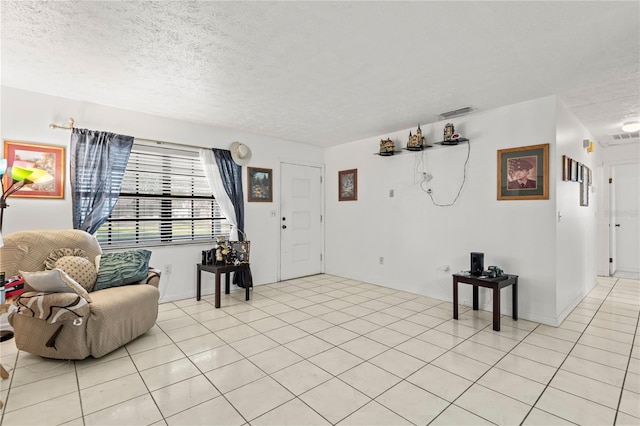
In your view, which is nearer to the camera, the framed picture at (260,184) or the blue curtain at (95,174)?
the blue curtain at (95,174)

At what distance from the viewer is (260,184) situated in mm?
5039

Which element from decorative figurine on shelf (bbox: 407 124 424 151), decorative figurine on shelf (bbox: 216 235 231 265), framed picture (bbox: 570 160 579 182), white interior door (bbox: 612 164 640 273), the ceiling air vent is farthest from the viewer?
white interior door (bbox: 612 164 640 273)

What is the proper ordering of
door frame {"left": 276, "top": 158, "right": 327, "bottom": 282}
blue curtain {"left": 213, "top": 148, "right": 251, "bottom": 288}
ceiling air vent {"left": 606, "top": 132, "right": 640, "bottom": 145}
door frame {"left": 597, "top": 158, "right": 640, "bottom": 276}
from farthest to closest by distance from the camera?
1. door frame {"left": 597, "top": 158, "right": 640, "bottom": 276}
2. door frame {"left": 276, "top": 158, "right": 327, "bottom": 282}
3. ceiling air vent {"left": 606, "top": 132, "right": 640, "bottom": 145}
4. blue curtain {"left": 213, "top": 148, "right": 251, "bottom": 288}

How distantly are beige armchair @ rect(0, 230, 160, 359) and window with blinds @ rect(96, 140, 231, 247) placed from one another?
860 millimetres

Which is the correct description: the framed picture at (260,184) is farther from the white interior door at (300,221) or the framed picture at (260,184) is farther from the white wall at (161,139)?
the white interior door at (300,221)

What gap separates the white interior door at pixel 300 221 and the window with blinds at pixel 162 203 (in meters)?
1.19

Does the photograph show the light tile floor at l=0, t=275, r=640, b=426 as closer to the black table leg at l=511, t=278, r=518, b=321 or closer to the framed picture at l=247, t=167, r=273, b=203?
the black table leg at l=511, t=278, r=518, b=321

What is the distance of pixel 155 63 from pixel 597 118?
5.07 metres

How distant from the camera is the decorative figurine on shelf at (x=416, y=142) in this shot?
429cm

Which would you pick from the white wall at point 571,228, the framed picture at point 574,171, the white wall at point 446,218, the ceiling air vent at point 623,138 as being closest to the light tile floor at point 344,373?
the white wall at point 571,228

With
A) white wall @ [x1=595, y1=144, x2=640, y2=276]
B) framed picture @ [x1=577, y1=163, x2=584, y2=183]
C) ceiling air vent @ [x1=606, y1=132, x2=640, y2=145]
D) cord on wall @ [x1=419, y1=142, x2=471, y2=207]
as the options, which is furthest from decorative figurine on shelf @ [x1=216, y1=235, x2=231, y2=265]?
white wall @ [x1=595, y1=144, x2=640, y2=276]

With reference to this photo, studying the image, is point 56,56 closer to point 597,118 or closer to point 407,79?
point 407,79

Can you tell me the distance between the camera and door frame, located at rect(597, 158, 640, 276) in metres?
5.65

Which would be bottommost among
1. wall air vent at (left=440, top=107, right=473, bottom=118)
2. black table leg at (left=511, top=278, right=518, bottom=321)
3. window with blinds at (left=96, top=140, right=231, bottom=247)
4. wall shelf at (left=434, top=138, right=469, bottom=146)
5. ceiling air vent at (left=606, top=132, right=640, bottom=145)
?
black table leg at (left=511, top=278, right=518, bottom=321)
